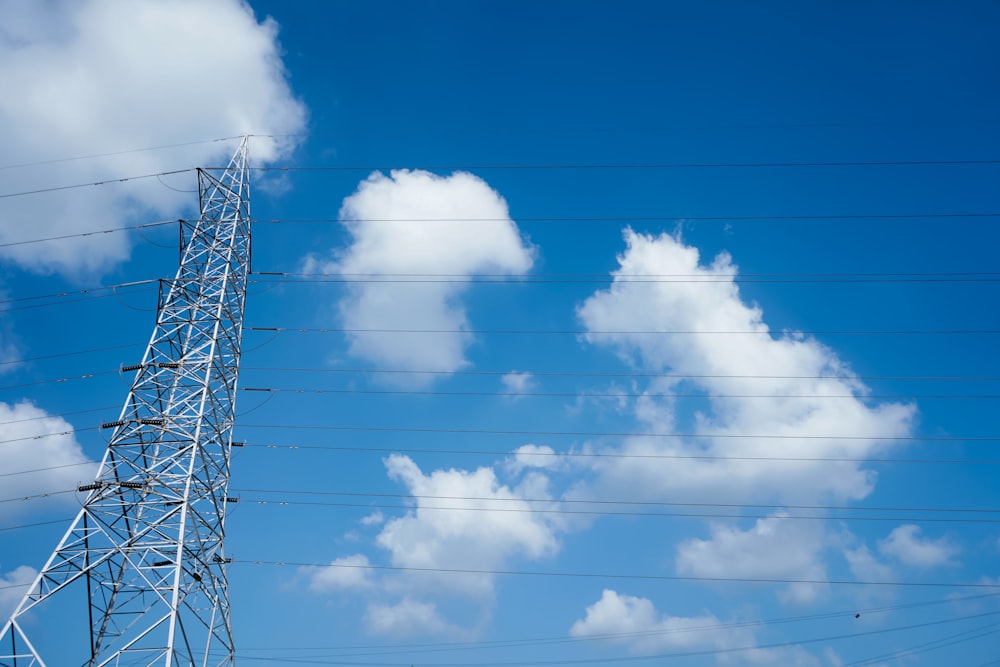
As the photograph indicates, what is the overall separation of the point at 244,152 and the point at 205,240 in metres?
7.04

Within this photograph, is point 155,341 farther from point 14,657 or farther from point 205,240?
point 14,657

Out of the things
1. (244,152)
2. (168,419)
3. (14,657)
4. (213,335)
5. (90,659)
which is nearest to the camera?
(14,657)

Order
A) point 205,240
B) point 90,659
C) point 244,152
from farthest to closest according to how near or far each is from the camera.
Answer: point 244,152 → point 205,240 → point 90,659

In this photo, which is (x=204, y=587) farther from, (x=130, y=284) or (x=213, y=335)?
(x=130, y=284)

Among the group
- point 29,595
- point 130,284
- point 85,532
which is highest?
point 130,284

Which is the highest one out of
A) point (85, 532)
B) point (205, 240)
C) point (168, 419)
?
point (205, 240)

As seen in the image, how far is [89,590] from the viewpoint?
2922 centimetres

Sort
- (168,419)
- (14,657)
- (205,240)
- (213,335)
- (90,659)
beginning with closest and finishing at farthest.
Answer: (14,657), (90,659), (168,419), (213,335), (205,240)

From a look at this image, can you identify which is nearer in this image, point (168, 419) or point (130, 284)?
point (168, 419)

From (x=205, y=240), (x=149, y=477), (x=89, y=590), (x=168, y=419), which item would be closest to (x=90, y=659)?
(x=89, y=590)

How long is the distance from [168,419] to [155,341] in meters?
3.85

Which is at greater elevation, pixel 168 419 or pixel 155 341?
pixel 155 341

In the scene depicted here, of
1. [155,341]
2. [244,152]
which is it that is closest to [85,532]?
[155,341]

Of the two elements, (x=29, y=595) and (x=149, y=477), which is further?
(x=149, y=477)
